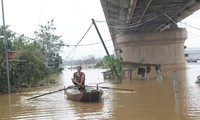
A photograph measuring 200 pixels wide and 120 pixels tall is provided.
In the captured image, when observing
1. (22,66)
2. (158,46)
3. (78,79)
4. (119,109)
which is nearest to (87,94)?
(78,79)

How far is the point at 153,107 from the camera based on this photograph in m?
15.2

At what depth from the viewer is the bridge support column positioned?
4572 cm

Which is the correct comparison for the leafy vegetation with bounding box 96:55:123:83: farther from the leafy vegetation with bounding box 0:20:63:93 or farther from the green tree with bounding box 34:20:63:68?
the green tree with bounding box 34:20:63:68

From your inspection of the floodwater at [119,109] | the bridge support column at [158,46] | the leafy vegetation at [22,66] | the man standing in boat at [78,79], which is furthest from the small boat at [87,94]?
the bridge support column at [158,46]

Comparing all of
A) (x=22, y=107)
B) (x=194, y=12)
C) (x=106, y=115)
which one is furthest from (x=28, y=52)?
(x=106, y=115)

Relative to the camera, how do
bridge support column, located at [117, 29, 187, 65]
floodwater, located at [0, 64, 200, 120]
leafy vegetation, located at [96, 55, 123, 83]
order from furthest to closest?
bridge support column, located at [117, 29, 187, 65] → leafy vegetation, located at [96, 55, 123, 83] → floodwater, located at [0, 64, 200, 120]

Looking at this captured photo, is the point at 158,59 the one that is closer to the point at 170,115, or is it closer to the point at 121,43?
the point at 121,43

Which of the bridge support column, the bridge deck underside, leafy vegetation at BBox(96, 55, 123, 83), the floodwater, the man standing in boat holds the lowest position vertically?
the floodwater

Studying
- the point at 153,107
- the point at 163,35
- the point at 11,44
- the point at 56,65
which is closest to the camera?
the point at 153,107

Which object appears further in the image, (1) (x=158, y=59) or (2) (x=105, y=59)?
(1) (x=158, y=59)

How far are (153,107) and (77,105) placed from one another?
358 centimetres

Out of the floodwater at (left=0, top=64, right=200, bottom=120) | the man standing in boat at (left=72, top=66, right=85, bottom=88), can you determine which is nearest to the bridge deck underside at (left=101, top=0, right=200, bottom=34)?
the man standing in boat at (left=72, top=66, right=85, bottom=88)

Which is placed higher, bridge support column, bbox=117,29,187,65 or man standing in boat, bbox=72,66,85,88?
bridge support column, bbox=117,29,187,65

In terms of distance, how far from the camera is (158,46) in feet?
153
